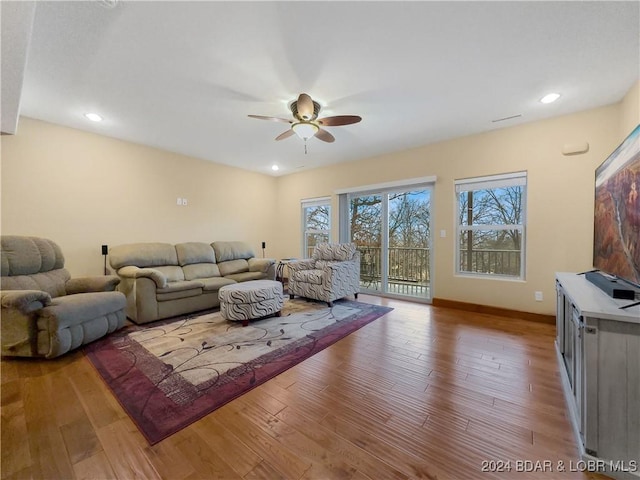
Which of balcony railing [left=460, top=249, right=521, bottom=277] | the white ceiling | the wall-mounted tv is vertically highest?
the white ceiling

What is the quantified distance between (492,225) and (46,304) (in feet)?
17.0

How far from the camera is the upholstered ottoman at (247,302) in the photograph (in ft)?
9.88

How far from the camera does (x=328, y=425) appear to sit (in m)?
1.46

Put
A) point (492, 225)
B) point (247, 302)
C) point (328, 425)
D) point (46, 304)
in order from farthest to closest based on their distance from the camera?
1. point (492, 225)
2. point (247, 302)
3. point (46, 304)
4. point (328, 425)

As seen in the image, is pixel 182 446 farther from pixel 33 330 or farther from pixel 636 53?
pixel 636 53

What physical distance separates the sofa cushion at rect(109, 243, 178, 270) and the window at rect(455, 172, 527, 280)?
4.53m

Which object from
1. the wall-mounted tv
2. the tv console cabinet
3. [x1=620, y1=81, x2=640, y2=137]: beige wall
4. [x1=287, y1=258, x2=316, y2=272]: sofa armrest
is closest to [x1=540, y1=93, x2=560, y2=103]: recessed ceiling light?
[x1=620, y1=81, x2=640, y2=137]: beige wall

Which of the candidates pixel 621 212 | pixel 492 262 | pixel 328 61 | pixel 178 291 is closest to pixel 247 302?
pixel 178 291

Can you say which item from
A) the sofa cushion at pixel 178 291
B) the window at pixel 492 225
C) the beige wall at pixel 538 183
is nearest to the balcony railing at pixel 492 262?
the window at pixel 492 225

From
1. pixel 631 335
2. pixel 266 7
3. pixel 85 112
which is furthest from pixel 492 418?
pixel 85 112

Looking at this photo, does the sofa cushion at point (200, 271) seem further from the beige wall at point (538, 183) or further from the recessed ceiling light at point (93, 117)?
the beige wall at point (538, 183)

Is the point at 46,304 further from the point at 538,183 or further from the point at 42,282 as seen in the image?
the point at 538,183

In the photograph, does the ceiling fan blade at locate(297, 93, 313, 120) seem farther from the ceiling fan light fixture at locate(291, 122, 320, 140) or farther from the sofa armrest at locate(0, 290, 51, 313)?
the sofa armrest at locate(0, 290, 51, 313)

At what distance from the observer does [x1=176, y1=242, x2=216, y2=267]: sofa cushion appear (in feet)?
13.4
